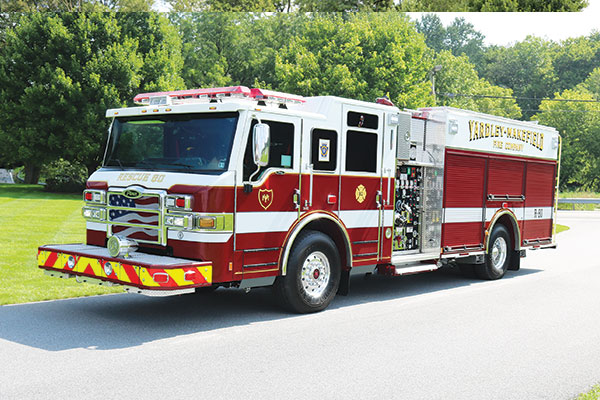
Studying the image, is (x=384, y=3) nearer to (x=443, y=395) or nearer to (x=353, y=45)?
(x=353, y=45)

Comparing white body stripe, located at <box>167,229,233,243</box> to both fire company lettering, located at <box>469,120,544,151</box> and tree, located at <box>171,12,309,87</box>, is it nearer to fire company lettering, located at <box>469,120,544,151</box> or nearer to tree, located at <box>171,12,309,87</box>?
fire company lettering, located at <box>469,120,544,151</box>

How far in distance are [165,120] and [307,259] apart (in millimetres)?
2517

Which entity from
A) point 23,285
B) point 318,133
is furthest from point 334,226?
point 23,285

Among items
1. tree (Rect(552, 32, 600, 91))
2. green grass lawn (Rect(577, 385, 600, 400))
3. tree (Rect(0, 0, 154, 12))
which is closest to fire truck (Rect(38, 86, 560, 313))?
green grass lawn (Rect(577, 385, 600, 400))

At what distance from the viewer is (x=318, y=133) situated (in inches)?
339

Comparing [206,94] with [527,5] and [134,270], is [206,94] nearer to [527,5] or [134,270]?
[134,270]

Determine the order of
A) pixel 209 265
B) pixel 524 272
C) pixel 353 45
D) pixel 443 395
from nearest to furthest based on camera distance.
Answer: pixel 443 395 → pixel 209 265 → pixel 524 272 → pixel 353 45

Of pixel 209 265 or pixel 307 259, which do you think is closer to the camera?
pixel 209 265

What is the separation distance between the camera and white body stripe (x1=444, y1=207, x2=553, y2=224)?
11094 mm

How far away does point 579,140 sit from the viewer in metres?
67.2

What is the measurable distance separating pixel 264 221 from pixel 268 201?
0.24m

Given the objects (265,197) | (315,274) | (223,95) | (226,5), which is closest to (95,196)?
(223,95)

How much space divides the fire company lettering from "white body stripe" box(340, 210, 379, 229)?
294 cm

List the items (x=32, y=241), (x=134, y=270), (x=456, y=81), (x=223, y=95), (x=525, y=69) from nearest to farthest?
(x=134, y=270) < (x=223, y=95) < (x=32, y=241) < (x=456, y=81) < (x=525, y=69)
